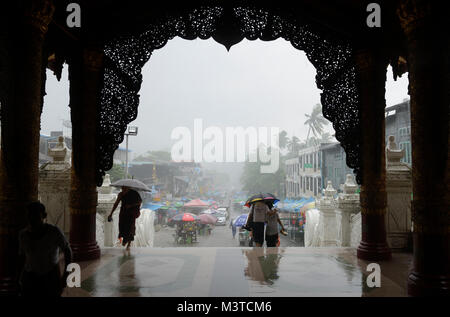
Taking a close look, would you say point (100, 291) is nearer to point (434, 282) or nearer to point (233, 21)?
point (434, 282)

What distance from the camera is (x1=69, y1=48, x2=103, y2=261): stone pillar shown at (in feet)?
17.2

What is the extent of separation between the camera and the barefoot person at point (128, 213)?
237 inches

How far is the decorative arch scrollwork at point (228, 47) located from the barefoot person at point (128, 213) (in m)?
0.82

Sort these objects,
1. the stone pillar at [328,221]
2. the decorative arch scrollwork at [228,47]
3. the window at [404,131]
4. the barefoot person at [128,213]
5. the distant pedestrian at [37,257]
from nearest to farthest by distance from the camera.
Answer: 1. the distant pedestrian at [37,257]
2. the decorative arch scrollwork at [228,47]
3. the barefoot person at [128,213]
4. the stone pillar at [328,221]
5. the window at [404,131]

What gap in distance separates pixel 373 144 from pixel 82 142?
4801 millimetres

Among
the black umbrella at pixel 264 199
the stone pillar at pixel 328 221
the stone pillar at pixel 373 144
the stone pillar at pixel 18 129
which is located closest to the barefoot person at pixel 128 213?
the black umbrella at pixel 264 199

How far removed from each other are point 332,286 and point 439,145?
79.9 inches

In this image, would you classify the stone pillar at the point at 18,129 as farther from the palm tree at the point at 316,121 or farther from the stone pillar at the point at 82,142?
the palm tree at the point at 316,121

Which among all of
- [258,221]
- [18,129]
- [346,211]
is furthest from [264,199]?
[18,129]

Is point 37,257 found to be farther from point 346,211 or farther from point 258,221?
point 346,211

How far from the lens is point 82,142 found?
5.23 m

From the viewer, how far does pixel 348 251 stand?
5.88 meters

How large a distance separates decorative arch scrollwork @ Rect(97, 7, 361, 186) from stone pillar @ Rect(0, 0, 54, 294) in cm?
203
